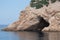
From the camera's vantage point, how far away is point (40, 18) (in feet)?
256

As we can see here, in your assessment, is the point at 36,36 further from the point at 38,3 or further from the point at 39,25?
the point at 38,3

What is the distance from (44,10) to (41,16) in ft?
7.32

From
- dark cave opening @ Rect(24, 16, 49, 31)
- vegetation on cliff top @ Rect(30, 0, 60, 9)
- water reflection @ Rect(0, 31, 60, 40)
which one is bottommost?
water reflection @ Rect(0, 31, 60, 40)

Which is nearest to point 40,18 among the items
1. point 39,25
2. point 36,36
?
point 39,25

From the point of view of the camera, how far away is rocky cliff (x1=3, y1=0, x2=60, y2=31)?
69.8 metres

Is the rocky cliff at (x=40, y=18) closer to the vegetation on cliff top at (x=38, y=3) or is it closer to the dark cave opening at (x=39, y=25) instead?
the dark cave opening at (x=39, y=25)

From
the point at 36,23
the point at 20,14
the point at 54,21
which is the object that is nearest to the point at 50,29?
the point at 54,21

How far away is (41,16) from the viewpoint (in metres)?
74.6

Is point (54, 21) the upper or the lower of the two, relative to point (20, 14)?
lower

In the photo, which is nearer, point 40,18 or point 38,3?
point 40,18

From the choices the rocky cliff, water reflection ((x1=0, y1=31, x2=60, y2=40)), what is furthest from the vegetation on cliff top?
water reflection ((x1=0, y1=31, x2=60, y2=40))

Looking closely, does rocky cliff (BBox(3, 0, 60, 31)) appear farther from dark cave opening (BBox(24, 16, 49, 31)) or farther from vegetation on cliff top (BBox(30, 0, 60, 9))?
vegetation on cliff top (BBox(30, 0, 60, 9))

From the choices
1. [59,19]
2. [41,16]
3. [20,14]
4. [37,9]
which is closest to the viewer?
[59,19]

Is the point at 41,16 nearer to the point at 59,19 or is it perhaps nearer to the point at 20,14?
the point at 59,19
